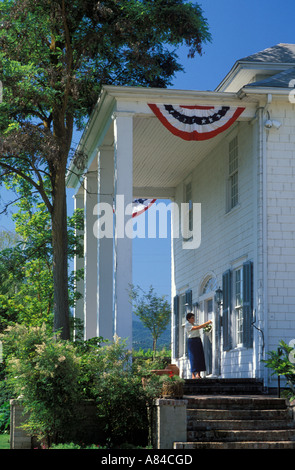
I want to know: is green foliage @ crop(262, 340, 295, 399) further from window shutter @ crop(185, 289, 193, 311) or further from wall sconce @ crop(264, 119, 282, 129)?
window shutter @ crop(185, 289, 193, 311)

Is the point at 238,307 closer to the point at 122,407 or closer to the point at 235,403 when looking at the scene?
the point at 235,403

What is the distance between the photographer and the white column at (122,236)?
15227 millimetres

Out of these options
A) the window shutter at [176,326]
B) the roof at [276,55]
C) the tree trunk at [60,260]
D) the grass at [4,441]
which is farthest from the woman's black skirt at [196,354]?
the roof at [276,55]

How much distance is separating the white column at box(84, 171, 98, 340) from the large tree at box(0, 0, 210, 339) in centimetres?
180

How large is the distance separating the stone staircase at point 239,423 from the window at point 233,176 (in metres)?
6.34

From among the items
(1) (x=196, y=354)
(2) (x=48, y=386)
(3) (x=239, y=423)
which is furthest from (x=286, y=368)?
(1) (x=196, y=354)

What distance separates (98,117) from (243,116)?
142 inches

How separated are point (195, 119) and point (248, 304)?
4180 millimetres

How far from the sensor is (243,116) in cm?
1652

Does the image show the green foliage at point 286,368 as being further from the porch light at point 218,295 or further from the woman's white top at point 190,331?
the porch light at point 218,295

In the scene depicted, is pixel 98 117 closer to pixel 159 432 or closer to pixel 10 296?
pixel 159 432

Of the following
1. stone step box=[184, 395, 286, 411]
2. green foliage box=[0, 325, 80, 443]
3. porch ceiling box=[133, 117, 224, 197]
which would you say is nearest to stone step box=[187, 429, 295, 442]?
stone step box=[184, 395, 286, 411]

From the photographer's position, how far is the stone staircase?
38.2 feet
